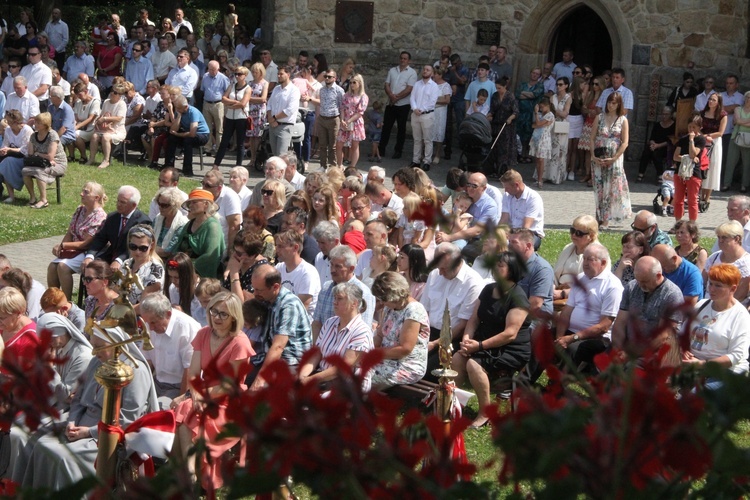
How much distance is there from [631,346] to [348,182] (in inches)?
378

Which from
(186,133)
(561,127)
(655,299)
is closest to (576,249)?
(655,299)

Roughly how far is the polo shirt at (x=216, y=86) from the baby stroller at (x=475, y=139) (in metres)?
4.15

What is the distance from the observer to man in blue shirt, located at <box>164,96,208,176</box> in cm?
1747

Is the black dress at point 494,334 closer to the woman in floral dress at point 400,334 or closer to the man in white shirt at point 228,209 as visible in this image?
the woman in floral dress at point 400,334

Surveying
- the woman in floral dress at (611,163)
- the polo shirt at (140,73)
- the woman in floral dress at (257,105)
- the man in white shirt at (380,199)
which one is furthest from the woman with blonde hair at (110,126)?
the woman in floral dress at (611,163)

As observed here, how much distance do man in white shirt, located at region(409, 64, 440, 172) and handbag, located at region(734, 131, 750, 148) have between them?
5044mm

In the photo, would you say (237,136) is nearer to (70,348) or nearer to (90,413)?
(70,348)

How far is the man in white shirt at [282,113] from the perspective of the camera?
1766cm

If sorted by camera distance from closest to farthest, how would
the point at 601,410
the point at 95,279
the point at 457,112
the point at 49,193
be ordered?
the point at 601,410
the point at 95,279
the point at 49,193
the point at 457,112

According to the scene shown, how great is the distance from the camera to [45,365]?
2.46 m

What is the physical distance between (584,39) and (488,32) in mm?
2370

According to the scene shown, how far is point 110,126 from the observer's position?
704 inches

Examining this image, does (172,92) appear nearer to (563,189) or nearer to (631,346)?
(563,189)

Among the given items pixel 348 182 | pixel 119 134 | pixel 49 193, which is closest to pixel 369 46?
pixel 119 134
